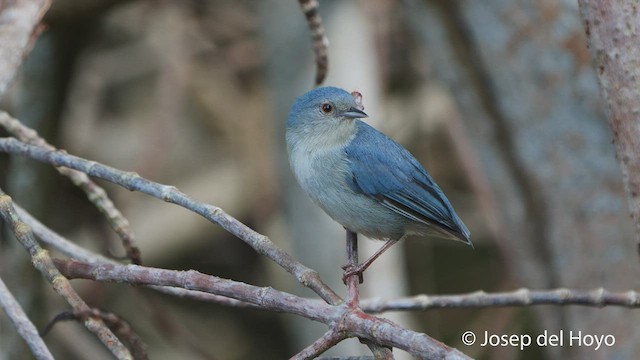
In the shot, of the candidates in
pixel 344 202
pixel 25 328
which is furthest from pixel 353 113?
pixel 25 328

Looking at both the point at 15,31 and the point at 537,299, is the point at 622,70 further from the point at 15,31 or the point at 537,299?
the point at 15,31

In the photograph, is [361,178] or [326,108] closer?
[361,178]

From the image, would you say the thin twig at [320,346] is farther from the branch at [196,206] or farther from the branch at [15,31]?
the branch at [15,31]

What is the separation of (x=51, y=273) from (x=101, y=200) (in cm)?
58

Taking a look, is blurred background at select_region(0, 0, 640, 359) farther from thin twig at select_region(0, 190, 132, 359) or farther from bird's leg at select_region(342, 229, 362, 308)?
thin twig at select_region(0, 190, 132, 359)

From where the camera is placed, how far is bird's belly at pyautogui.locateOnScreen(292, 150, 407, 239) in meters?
2.69

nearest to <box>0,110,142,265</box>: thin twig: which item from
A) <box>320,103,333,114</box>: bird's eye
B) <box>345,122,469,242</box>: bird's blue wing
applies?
<box>345,122,469,242</box>: bird's blue wing

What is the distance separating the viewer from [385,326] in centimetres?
176

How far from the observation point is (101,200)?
8.01ft

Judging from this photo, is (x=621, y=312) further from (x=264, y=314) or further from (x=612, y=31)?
(x=264, y=314)

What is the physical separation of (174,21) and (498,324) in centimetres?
282

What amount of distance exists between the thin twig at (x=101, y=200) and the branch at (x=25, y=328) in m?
0.52

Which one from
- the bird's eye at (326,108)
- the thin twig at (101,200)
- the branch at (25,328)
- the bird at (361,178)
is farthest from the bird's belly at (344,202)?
the branch at (25,328)

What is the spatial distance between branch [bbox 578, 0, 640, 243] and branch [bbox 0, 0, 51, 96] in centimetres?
146
